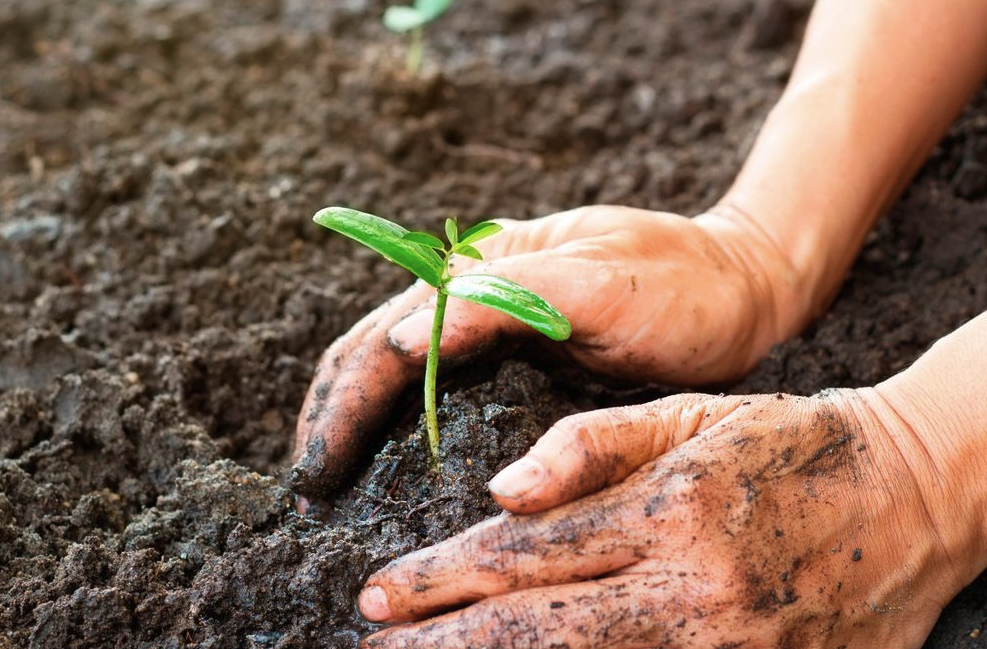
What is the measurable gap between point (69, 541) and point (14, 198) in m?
1.11

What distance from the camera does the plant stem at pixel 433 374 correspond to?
4.19ft

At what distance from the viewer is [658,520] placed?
1141 millimetres

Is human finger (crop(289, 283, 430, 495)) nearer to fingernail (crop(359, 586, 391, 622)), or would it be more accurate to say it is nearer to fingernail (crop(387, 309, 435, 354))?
fingernail (crop(387, 309, 435, 354))

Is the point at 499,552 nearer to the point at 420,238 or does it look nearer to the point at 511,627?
the point at 511,627

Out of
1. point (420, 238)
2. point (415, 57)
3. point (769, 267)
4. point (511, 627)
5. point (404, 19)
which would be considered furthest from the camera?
point (415, 57)

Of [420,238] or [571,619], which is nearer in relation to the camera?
[571,619]

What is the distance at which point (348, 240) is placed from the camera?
2186 mm

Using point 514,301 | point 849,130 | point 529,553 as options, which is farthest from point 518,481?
point 849,130

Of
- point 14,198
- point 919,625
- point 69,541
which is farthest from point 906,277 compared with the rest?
point 14,198

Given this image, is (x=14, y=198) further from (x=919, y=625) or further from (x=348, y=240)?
(x=919, y=625)

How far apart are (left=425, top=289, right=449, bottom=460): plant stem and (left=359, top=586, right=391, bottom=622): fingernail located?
0.78 ft

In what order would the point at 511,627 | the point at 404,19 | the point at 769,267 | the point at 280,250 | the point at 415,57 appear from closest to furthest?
1. the point at 511,627
2. the point at 769,267
3. the point at 280,250
4. the point at 404,19
5. the point at 415,57

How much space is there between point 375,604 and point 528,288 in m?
0.50

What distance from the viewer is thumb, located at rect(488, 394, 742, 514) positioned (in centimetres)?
113
